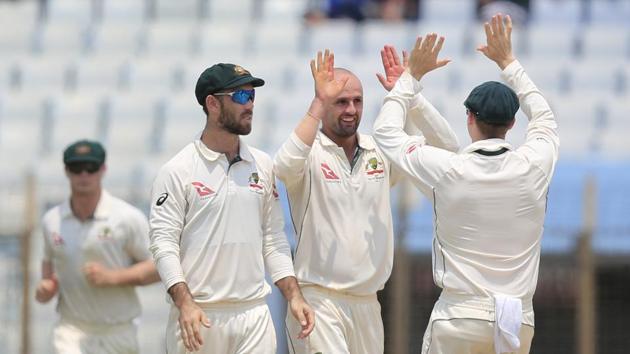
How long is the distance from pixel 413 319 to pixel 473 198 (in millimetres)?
5622

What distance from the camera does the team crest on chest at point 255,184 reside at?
23.3 ft

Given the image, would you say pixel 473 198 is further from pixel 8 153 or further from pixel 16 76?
pixel 16 76

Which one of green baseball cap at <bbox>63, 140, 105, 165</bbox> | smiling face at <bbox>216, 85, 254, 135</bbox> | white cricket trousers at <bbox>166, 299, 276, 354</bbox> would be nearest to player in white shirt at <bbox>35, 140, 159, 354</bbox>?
green baseball cap at <bbox>63, 140, 105, 165</bbox>

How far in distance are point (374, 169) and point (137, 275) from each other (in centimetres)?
188

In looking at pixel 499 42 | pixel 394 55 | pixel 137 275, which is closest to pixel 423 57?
pixel 394 55

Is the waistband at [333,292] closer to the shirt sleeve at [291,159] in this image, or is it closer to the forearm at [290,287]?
the forearm at [290,287]

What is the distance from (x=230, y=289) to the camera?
6.98 metres

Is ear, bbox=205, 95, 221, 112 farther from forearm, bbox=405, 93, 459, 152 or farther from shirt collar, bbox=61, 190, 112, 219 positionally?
shirt collar, bbox=61, 190, 112, 219

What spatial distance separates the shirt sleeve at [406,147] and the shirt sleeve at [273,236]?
65cm

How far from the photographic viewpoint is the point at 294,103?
14.2 metres

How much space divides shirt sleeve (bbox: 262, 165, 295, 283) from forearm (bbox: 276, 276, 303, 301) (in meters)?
0.07

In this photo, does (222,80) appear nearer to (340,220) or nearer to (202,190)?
(202,190)

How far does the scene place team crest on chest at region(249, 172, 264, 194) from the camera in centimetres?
709

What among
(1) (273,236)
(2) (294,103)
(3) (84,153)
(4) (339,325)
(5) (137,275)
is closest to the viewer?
(1) (273,236)
